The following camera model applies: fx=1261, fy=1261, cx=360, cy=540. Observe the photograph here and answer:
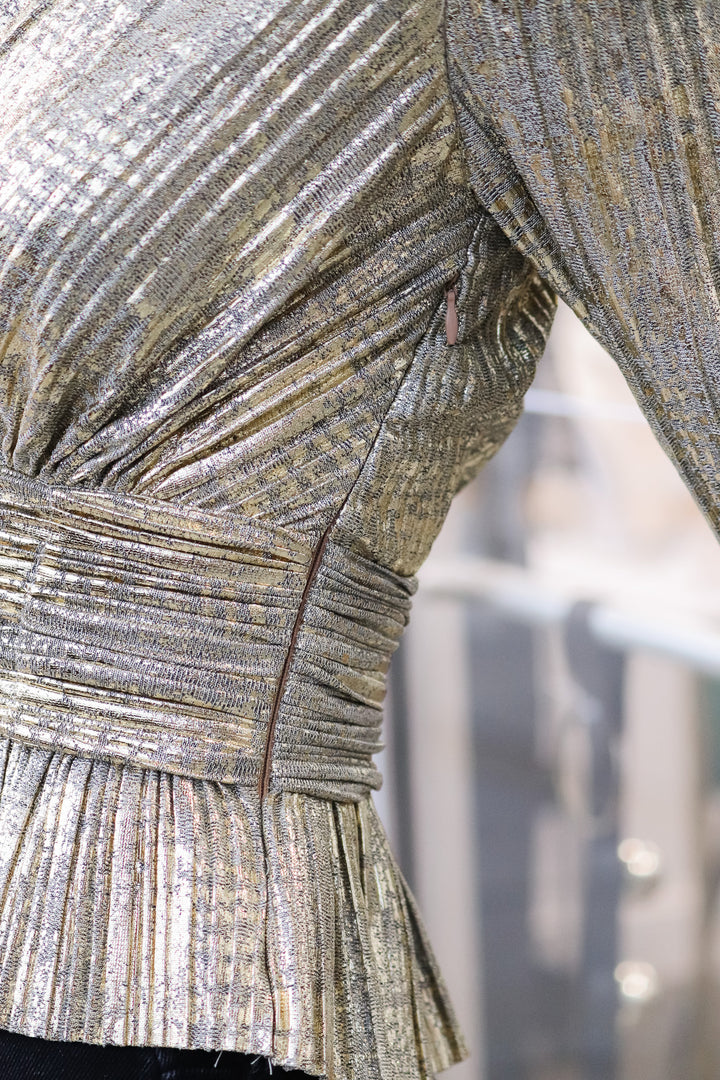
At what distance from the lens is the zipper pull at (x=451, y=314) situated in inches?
19.9

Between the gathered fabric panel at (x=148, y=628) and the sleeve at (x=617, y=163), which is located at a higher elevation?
the sleeve at (x=617, y=163)

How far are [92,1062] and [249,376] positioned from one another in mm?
265

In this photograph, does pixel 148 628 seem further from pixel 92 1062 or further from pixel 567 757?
pixel 567 757

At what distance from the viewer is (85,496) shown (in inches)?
19.2

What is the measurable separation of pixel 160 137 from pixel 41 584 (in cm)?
18

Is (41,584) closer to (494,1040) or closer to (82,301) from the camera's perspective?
(82,301)

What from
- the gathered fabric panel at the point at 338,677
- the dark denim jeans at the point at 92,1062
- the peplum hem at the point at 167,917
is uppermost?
the gathered fabric panel at the point at 338,677

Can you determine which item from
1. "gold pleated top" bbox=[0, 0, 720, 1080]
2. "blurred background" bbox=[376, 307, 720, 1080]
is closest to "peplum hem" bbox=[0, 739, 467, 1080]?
"gold pleated top" bbox=[0, 0, 720, 1080]

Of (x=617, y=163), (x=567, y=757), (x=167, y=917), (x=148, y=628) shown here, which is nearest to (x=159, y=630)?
(x=148, y=628)

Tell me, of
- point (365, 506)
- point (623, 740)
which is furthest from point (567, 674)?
point (365, 506)

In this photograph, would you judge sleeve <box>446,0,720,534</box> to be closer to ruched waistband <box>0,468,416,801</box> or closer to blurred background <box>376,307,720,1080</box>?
ruched waistband <box>0,468,416,801</box>

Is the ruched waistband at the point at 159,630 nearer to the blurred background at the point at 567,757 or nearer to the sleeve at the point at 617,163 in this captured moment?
the sleeve at the point at 617,163

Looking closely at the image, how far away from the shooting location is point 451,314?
506 millimetres

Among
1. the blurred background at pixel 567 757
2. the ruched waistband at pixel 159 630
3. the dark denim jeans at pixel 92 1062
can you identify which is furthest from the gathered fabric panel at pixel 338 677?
the blurred background at pixel 567 757
